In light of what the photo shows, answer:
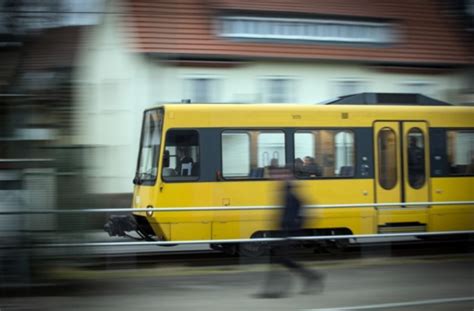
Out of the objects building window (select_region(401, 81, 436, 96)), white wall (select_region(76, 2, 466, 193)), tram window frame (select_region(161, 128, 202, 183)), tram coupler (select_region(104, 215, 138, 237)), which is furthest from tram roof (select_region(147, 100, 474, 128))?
building window (select_region(401, 81, 436, 96))

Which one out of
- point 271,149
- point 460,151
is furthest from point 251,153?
point 460,151

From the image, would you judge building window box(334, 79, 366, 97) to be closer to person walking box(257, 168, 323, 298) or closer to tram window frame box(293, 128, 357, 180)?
tram window frame box(293, 128, 357, 180)

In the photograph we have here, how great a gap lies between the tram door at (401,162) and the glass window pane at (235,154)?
99.6 inches

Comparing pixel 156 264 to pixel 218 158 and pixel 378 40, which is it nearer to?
pixel 218 158

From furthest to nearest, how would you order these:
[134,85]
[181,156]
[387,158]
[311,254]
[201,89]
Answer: [201,89] → [134,85] → [387,158] → [311,254] → [181,156]

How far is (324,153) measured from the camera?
12.5 meters

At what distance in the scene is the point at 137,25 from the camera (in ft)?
61.6

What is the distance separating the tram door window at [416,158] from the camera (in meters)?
12.9

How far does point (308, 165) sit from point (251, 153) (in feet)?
3.66

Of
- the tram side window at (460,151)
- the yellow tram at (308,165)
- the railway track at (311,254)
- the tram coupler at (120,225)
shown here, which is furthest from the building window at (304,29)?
the tram coupler at (120,225)

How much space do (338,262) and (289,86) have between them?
10.8 meters

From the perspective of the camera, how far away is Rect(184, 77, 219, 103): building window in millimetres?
19922

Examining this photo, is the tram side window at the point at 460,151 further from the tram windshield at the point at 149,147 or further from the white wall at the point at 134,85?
the tram windshield at the point at 149,147

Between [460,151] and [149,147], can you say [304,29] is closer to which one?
[460,151]
